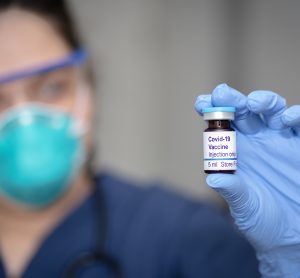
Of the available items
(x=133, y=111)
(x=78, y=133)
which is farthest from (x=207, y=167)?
(x=133, y=111)

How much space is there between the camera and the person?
990 millimetres

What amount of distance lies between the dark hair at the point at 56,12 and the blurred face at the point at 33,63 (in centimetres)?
2

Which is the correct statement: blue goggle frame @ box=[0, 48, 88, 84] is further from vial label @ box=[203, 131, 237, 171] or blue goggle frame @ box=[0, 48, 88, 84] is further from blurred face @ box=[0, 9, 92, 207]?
vial label @ box=[203, 131, 237, 171]

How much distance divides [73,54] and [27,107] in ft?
0.59

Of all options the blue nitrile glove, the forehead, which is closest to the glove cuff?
the blue nitrile glove

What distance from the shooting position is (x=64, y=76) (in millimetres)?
1090

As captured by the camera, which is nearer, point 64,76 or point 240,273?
point 240,273

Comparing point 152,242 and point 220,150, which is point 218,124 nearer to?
point 220,150

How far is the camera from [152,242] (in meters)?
1.05

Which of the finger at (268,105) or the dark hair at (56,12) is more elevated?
the dark hair at (56,12)

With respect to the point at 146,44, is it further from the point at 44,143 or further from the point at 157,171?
the point at 44,143

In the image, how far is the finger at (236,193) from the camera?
589mm

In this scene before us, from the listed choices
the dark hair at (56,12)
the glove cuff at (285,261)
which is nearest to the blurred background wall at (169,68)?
the dark hair at (56,12)

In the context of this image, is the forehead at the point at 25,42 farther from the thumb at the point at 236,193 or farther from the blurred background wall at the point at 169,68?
the blurred background wall at the point at 169,68
